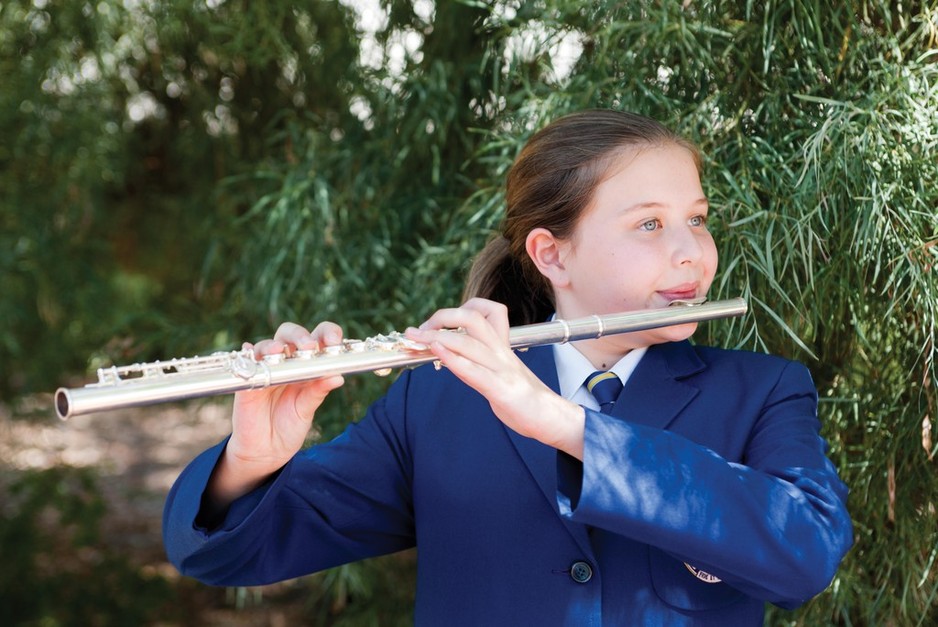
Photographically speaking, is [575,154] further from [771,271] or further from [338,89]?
[338,89]

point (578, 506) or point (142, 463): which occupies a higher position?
point (578, 506)

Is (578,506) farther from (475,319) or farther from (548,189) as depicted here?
(548,189)

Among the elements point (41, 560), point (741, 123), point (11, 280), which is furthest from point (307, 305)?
point (41, 560)

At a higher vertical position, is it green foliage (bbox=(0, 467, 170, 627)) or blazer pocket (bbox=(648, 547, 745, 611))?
blazer pocket (bbox=(648, 547, 745, 611))

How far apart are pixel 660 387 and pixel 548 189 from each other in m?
0.39

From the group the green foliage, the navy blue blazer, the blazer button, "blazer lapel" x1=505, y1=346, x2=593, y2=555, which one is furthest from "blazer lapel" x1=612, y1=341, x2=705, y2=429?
the green foliage

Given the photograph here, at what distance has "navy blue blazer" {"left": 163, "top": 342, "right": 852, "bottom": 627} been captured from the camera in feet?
4.30

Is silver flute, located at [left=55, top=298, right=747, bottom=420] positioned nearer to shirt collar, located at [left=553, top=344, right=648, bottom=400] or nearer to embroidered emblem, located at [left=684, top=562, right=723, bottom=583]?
shirt collar, located at [left=553, top=344, right=648, bottom=400]

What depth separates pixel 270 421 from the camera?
4.95 feet

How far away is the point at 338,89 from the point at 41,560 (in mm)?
2888

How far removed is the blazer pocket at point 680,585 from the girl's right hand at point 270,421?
1.69 feet

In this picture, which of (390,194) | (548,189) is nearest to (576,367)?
(548,189)

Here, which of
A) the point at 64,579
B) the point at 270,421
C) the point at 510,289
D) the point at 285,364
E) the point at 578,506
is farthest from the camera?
the point at 64,579

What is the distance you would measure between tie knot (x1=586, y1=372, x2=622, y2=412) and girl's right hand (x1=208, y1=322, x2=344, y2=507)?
0.40m
